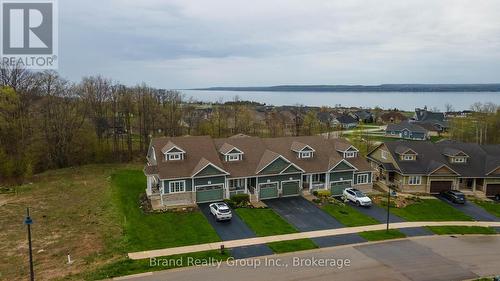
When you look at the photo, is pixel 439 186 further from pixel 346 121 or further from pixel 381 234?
pixel 346 121

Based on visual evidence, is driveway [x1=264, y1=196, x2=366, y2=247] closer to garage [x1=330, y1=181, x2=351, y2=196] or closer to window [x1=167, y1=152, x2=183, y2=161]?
garage [x1=330, y1=181, x2=351, y2=196]

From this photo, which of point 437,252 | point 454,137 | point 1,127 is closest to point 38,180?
point 1,127

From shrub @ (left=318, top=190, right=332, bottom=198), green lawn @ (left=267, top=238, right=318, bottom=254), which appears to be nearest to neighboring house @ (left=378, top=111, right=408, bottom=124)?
shrub @ (left=318, top=190, right=332, bottom=198)

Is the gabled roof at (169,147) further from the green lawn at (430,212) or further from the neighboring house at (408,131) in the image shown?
the neighboring house at (408,131)

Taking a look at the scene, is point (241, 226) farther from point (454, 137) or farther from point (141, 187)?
point (454, 137)

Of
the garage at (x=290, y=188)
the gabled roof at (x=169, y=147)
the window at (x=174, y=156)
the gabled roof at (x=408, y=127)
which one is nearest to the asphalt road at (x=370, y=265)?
the garage at (x=290, y=188)

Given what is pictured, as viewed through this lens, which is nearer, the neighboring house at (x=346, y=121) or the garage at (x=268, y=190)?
the garage at (x=268, y=190)
